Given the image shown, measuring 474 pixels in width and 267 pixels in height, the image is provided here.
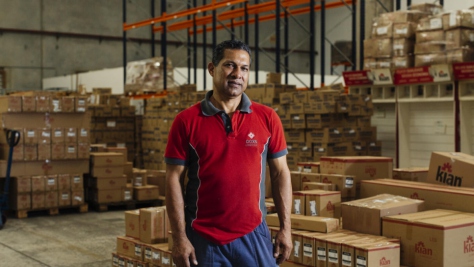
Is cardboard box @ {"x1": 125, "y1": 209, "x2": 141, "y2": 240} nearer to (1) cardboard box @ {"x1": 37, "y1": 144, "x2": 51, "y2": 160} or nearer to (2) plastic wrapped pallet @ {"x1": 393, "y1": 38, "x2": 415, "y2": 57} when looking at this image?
(1) cardboard box @ {"x1": 37, "y1": 144, "x2": 51, "y2": 160}

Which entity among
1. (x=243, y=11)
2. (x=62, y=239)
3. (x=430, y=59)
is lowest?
(x=62, y=239)


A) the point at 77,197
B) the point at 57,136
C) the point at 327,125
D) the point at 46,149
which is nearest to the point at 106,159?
the point at 77,197

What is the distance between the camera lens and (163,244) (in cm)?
562

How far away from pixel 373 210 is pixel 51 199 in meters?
6.84

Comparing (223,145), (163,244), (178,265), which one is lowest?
(163,244)

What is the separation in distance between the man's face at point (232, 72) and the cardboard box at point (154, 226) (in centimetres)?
271

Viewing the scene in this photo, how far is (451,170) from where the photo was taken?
534 centimetres

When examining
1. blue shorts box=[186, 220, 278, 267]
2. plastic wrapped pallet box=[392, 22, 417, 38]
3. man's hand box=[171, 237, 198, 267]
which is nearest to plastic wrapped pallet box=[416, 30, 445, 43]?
plastic wrapped pallet box=[392, 22, 417, 38]

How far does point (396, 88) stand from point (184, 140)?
6.92 metres

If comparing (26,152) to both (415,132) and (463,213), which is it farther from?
(463,213)

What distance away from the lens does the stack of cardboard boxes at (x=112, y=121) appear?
47.9 ft

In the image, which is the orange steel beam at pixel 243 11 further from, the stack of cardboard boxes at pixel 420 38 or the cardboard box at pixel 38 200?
the cardboard box at pixel 38 200

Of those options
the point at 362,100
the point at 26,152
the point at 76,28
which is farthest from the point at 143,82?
the point at 76,28

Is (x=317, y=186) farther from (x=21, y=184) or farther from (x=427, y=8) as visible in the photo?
(x=21, y=184)
